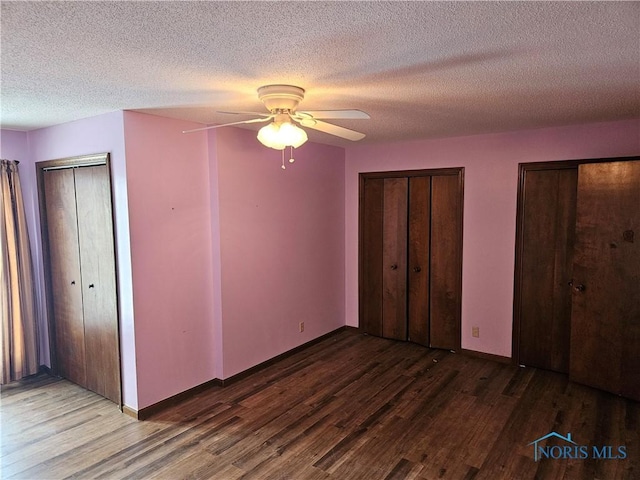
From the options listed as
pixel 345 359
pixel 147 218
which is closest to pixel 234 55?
pixel 147 218

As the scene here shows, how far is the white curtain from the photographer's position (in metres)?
3.66

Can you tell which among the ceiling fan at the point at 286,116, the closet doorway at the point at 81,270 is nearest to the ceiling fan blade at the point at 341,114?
the ceiling fan at the point at 286,116

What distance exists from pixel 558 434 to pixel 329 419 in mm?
1648

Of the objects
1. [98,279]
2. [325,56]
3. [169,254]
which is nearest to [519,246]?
[325,56]

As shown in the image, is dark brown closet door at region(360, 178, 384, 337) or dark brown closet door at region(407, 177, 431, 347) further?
dark brown closet door at region(360, 178, 384, 337)

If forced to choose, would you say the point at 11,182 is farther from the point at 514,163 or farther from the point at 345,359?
the point at 514,163

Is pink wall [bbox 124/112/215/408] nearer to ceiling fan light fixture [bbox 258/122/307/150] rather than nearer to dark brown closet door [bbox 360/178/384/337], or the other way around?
ceiling fan light fixture [bbox 258/122/307/150]

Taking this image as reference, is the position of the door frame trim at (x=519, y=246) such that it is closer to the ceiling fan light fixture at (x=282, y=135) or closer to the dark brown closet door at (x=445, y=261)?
the dark brown closet door at (x=445, y=261)

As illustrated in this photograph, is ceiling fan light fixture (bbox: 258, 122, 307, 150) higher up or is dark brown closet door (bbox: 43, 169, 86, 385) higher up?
ceiling fan light fixture (bbox: 258, 122, 307, 150)

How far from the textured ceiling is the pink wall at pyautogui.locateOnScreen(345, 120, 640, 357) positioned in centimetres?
79

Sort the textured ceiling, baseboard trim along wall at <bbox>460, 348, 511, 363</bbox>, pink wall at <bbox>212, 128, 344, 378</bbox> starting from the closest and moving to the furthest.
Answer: the textured ceiling
pink wall at <bbox>212, 128, 344, 378</bbox>
baseboard trim along wall at <bbox>460, 348, 511, 363</bbox>

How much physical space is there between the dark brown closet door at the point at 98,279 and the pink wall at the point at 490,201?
314 cm

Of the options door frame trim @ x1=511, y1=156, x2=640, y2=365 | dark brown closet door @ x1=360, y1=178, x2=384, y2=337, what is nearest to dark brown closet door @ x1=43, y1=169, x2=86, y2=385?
dark brown closet door @ x1=360, y1=178, x2=384, y2=337

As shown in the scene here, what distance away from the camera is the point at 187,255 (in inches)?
136
